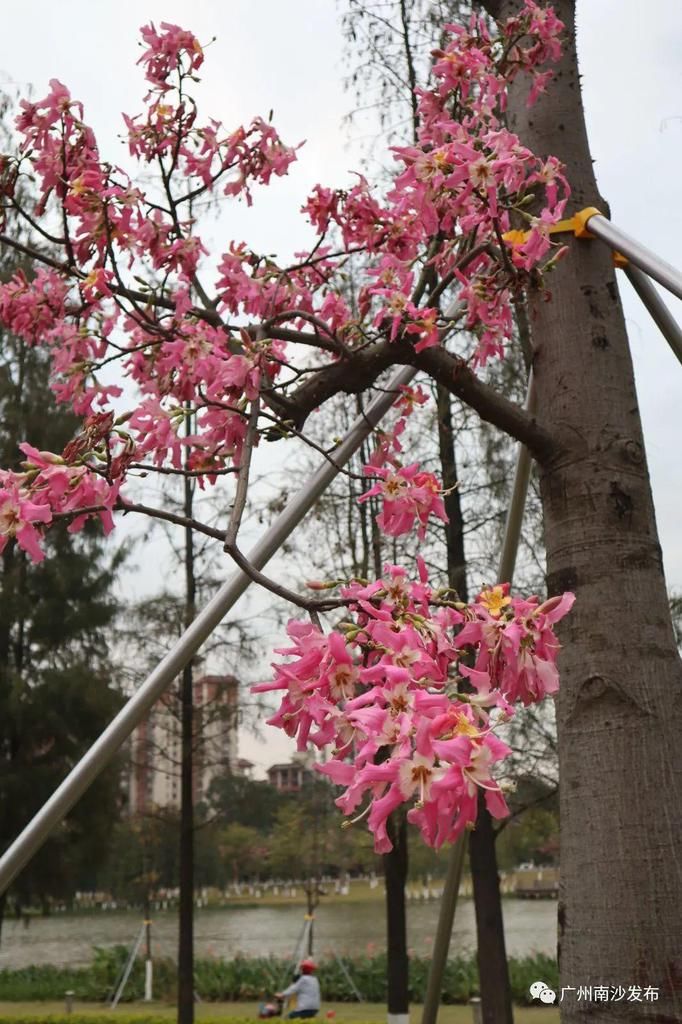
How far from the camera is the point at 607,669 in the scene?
1.67 metres

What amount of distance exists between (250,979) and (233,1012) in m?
1.15

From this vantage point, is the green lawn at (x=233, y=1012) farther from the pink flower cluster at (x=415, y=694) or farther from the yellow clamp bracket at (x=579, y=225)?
the pink flower cluster at (x=415, y=694)

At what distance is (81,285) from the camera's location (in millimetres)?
2078

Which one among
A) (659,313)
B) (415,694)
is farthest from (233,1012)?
(415,694)

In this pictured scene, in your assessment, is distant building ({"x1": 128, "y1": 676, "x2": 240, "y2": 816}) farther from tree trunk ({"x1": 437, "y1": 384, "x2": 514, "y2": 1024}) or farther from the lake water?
the lake water

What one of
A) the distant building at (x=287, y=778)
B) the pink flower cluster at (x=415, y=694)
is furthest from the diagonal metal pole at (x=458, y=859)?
the distant building at (x=287, y=778)

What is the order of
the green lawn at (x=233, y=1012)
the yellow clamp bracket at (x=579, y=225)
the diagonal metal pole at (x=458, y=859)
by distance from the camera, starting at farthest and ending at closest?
the green lawn at (x=233, y=1012), the diagonal metal pole at (x=458, y=859), the yellow clamp bracket at (x=579, y=225)

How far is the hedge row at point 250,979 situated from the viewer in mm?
9336

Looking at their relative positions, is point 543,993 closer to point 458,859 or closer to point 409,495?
point 458,859

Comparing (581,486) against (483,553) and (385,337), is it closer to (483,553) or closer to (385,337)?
(385,337)

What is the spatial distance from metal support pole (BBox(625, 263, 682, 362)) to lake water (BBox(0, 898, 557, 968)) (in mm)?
11165

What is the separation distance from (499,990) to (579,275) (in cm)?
440

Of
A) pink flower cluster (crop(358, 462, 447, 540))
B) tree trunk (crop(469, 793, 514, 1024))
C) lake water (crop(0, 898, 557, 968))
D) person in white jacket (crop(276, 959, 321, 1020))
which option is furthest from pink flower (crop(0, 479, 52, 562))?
lake water (crop(0, 898, 557, 968))

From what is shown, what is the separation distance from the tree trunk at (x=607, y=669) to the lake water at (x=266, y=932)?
11.1m
